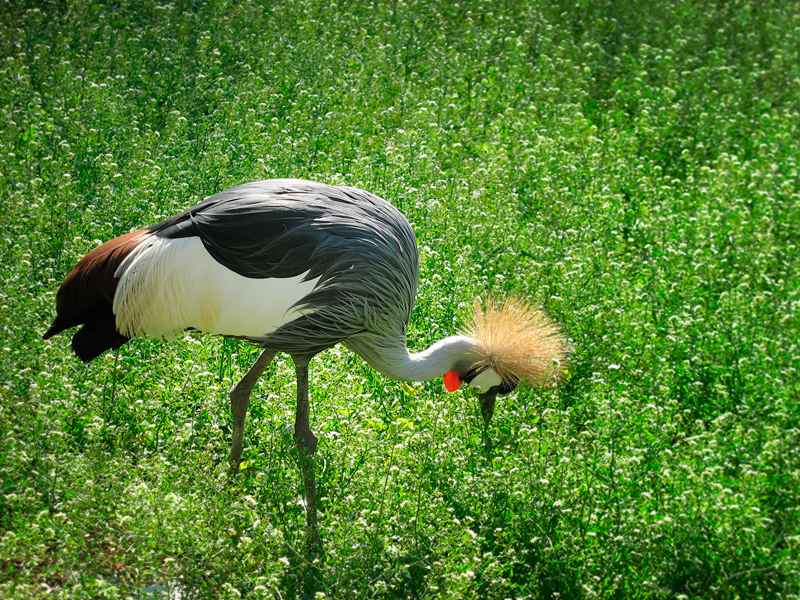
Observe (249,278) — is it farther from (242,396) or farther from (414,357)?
(414,357)

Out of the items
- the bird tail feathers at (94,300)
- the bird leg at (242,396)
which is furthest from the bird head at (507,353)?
the bird tail feathers at (94,300)

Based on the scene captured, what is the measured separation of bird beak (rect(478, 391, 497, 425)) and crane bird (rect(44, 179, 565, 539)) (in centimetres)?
25

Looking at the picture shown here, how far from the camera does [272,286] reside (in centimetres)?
311

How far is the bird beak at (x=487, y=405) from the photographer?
3.61m

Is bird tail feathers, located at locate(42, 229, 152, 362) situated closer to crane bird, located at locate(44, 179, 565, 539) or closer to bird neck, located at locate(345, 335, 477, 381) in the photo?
crane bird, located at locate(44, 179, 565, 539)

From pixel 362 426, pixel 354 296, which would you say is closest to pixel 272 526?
pixel 362 426

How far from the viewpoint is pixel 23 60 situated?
5.41m

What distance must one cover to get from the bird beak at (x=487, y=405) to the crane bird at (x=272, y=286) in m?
0.25

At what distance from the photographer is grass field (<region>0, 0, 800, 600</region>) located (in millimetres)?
2850

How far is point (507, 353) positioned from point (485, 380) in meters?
0.17

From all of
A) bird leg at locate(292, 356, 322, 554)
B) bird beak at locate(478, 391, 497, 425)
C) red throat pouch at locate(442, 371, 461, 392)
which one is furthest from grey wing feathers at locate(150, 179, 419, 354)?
bird beak at locate(478, 391, 497, 425)

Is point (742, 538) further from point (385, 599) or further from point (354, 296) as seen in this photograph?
point (354, 296)

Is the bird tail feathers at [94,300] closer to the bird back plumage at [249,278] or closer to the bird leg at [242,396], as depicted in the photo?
the bird back plumage at [249,278]

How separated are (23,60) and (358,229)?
3546mm
